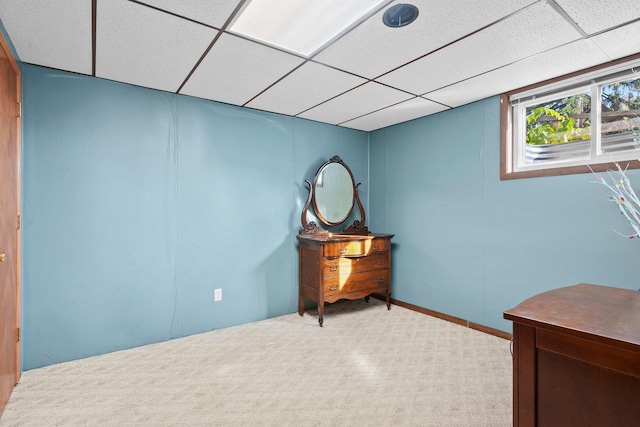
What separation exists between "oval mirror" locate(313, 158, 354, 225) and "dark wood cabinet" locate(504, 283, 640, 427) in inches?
97.3

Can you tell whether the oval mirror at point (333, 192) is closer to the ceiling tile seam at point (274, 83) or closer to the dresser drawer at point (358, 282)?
the dresser drawer at point (358, 282)

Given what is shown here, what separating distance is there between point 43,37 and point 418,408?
296 cm

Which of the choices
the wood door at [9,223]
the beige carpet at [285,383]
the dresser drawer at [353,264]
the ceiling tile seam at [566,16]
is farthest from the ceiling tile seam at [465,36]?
the wood door at [9,223]

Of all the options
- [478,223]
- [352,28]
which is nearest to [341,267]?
[478,223]

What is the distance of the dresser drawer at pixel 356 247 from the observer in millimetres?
3058

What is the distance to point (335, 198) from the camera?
3.64 metres

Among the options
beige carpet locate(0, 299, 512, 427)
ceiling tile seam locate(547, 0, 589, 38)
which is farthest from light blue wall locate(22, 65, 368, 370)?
ceiling tile seam locate(547, 0, 589, 38)

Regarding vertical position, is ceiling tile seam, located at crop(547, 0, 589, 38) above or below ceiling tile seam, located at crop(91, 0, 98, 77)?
below

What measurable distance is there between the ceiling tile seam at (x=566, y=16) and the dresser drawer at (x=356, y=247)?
2.20 metres

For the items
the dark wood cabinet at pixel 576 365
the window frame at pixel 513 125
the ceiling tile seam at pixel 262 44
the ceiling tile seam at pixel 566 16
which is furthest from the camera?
the window frame at pixel 513 125

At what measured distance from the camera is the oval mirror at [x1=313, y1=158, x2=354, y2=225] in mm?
3527

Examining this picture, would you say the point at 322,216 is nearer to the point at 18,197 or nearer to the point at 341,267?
the point at 341,267

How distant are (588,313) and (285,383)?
1636mm

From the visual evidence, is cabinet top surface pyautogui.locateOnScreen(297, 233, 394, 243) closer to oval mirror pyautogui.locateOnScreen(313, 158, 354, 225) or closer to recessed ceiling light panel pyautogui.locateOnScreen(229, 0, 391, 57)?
oval mirror pyautogui.locateOnScreen(313, 158, 354, 225)
